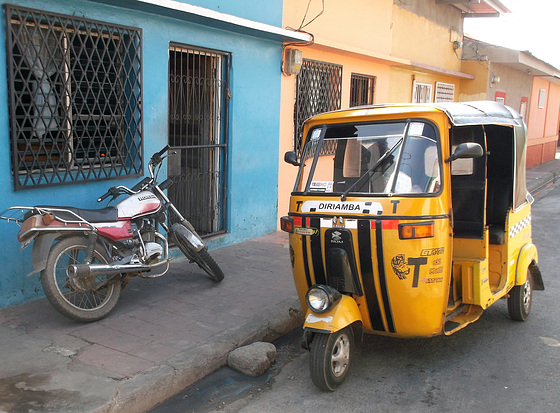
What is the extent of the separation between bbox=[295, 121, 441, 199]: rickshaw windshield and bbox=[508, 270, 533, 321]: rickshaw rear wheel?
199cm

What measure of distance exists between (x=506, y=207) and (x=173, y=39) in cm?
420

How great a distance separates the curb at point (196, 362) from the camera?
3.83 metres

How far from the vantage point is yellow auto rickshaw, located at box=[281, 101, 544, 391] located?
4.10 meters

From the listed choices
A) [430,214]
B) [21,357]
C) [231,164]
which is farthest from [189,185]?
[430,214]

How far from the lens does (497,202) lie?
557cm

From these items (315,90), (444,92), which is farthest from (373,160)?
(444,92)

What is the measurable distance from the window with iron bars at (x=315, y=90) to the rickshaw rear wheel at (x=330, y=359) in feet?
16.9

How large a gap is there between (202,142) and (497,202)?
13.3 ft

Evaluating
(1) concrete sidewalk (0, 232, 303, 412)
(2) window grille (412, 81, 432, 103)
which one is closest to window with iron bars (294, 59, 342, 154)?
(1) concrete sidewalk (0, 232, 303, 412)

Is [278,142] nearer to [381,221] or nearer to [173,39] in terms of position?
[173,39]

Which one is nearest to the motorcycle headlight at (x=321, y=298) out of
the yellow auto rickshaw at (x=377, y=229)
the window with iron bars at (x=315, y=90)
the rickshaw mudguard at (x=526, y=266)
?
the yellow auto rickshaw at (x=377, y=229)

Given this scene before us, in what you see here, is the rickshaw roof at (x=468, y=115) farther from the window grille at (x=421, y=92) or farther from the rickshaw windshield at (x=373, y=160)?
the window grille at (x=421, y=92)

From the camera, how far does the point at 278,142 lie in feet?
29.0

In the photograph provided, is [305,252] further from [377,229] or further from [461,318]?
[461,318]
